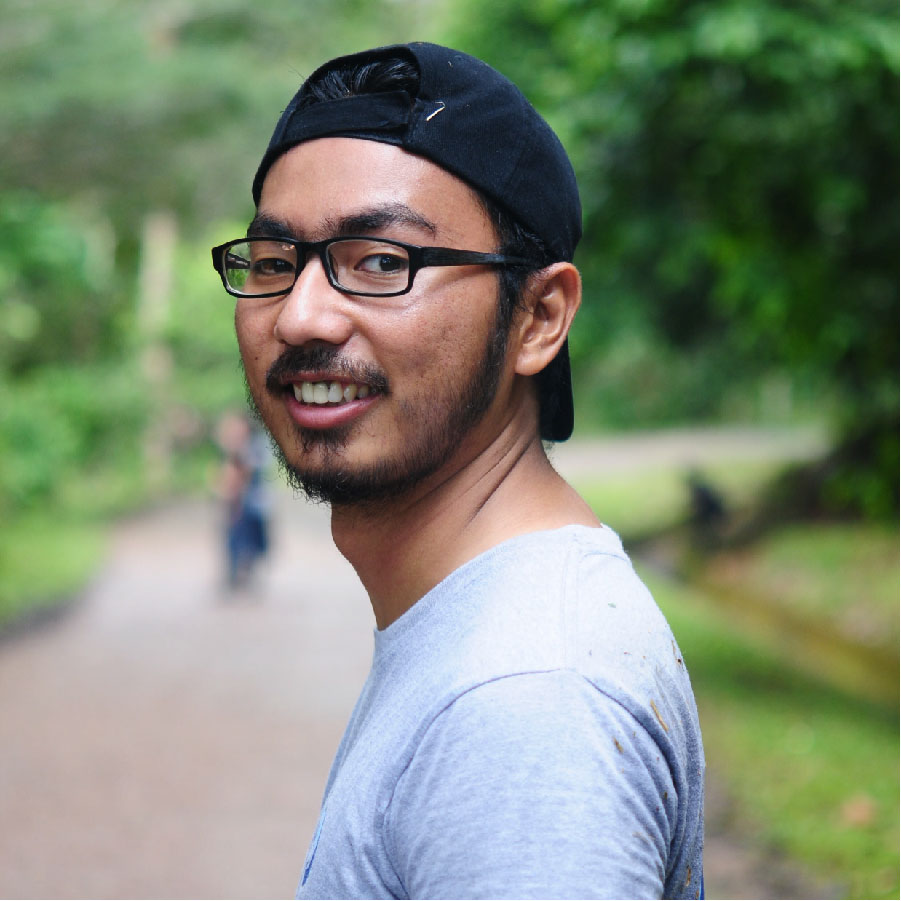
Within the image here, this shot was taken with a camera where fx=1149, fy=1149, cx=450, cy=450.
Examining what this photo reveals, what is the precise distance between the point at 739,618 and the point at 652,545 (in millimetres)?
5474

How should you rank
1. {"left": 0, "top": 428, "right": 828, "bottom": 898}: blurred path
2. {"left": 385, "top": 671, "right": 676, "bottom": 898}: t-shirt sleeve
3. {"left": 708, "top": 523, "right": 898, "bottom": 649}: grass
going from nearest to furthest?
{"left": 385, "top": 671, "right": 676, "bottom": 898}: t-shirt sleeve, {"left": 0, "top": 428, "right": 828, "bottom": 898}: blurred path, {"left": 708, "top": 523, "right": 898, "bottom": 649}: grass

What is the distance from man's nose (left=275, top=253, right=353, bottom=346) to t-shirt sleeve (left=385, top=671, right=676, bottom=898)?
52cm

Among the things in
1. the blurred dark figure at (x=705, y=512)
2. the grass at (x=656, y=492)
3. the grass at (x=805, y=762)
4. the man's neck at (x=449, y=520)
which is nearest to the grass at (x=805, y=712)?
the grass at (x=805, y=762)

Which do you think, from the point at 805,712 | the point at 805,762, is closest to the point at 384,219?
the point at 805,762

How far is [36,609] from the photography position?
11422 millimetres

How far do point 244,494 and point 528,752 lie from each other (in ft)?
36.5

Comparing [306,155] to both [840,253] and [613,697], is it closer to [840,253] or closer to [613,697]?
[613,697]

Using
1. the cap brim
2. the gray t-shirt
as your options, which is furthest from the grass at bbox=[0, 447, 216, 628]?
the gray t-shirt

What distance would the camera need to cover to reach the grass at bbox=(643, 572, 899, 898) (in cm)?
564

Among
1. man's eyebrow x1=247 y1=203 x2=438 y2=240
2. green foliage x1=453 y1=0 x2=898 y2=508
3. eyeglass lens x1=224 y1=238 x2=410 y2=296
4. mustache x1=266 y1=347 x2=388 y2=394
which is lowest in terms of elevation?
green foliage x1=453 y1=0 x2=898 y2=508

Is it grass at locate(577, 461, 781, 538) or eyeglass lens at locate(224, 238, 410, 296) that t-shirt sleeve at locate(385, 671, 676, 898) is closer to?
eyeglass lens at locate(224, 238, 410, 296)

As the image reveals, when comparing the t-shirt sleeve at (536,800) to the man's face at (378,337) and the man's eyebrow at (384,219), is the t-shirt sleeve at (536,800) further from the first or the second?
the man's eyebrow at (384,219)

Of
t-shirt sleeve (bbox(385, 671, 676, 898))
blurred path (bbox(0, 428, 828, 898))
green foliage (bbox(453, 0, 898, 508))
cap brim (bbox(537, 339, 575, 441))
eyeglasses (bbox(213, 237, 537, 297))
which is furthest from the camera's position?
blurred path (bbox(0, 428, 828, 898))

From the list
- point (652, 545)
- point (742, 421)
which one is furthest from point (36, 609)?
point (742, 421)
